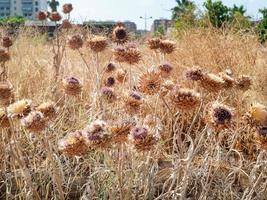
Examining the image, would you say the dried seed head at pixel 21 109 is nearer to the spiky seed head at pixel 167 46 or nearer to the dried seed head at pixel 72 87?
the dried seed head at pixel 72 87

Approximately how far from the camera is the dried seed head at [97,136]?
4.82 feet

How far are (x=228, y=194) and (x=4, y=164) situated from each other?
965 mm

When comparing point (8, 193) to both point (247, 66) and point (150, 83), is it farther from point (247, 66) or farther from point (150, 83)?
point (247, 66)

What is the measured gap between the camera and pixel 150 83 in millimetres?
1910

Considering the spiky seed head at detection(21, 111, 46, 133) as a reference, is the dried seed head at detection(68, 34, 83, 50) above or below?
above

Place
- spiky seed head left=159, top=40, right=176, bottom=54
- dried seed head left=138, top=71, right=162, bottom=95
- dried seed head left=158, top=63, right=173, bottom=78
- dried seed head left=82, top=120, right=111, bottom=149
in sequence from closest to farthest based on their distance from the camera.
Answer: dried seed head left=82, top=120, right=111, bottom=149, dried seed head left=138, top=71, right=162, bottom=95, dried seed head left=158, top=63, right=173, bottom=78, spiky seed head left=159, top=40, right=176, bottom=54

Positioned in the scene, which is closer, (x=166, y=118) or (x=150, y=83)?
(x=150, y=83)

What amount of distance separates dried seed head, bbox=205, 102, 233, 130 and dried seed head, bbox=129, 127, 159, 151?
7.4 inches

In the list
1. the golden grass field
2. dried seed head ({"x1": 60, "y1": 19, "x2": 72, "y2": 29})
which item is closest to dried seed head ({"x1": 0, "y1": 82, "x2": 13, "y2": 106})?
the golden grass field

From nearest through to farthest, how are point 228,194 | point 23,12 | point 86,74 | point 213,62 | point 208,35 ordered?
point 228,194
point 86,74
point 213,62
point 208,35
point 23,12

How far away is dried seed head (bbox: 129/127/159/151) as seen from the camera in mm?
1522

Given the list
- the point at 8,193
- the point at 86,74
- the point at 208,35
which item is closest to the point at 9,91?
the point at 8,193

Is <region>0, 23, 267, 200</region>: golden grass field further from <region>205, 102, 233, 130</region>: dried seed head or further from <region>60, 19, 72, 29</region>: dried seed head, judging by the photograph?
<region>60, 19, 72, 29</region>: dried seed head

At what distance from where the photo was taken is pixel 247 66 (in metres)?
4.93
